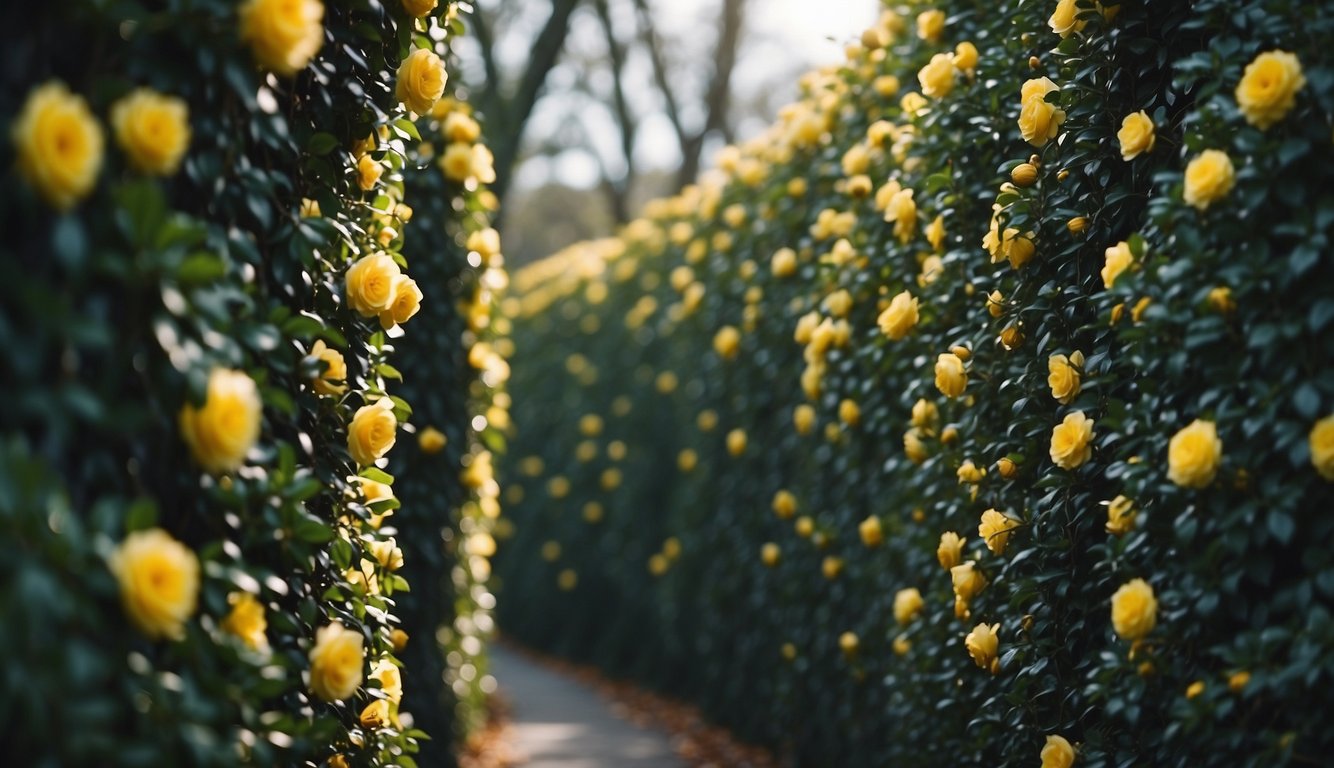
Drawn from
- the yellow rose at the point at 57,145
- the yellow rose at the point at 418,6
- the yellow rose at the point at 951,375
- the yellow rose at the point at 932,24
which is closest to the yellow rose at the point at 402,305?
the yellow rose at the point at 418,6

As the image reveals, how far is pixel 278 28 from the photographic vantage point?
1.75 meters

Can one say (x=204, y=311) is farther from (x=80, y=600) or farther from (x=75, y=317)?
(x=80, y=600)

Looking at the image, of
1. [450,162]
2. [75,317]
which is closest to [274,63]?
[75,317]

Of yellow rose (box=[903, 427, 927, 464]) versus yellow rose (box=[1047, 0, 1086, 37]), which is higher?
yellow rose (box=[1047, 0, 1086, 37])

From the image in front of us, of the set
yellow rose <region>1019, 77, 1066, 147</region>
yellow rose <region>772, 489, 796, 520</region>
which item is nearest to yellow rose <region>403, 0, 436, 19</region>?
yellow rose <region>1019, 77, 1066, 147</region>

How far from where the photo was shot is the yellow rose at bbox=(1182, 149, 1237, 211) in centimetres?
209

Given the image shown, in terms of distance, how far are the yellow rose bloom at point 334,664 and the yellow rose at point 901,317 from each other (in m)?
1.90

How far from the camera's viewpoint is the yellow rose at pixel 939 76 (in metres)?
3.24

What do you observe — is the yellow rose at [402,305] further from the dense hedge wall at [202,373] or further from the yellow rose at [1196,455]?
the yellow rose at [1196,455]

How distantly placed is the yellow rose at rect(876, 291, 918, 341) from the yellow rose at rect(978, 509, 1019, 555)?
69 cm

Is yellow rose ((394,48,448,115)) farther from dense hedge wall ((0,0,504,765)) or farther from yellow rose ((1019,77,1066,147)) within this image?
yellow rose ((1019,77,1066,147))

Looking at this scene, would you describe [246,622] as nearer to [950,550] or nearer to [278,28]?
[278,28]

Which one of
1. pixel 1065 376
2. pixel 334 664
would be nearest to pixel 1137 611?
pixel 1065 376

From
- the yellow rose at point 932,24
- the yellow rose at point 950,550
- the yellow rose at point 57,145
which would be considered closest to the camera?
the yellow rose at point 57,145
